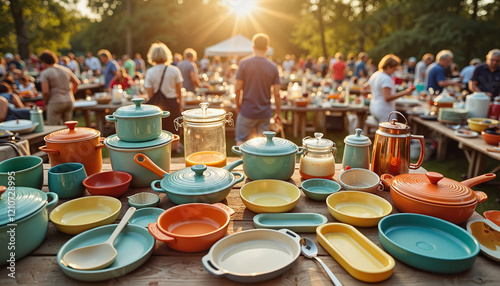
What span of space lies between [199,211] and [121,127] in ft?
2.27

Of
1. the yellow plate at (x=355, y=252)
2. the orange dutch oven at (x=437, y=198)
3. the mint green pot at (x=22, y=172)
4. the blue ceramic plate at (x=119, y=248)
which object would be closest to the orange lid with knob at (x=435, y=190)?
the orange dutch oven at (x=437, y=198)

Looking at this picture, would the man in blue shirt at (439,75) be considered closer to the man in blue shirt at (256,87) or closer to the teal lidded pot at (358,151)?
the man in blue shirt at (256,87)

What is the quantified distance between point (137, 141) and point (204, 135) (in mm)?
524

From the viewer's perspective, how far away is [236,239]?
124 cm

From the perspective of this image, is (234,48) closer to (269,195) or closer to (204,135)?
(204,135)

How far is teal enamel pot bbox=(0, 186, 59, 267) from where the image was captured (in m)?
1.10

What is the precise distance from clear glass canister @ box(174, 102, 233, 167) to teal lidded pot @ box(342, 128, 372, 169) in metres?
0.73

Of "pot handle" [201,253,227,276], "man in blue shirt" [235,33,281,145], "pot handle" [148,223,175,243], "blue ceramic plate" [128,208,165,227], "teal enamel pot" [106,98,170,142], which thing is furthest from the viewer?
"man in blue shirt" [235,33,281,145]

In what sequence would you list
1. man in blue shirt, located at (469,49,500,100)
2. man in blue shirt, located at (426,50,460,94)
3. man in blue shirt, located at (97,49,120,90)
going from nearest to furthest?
man in blue shirt, located at (469,49,500,100)
man in blue shirt, located at (426,50,460,94)
man in blue shirt, located at (97,49,120,90)

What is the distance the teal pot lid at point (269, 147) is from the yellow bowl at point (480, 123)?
308 centimetres

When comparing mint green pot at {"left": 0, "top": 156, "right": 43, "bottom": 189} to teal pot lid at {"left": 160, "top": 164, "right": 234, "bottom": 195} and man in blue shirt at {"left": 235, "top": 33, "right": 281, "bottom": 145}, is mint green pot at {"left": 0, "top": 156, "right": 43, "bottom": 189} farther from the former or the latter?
man in blue shirt at {"left": 235, "top": 33, "right": 281, "bottom": 145}

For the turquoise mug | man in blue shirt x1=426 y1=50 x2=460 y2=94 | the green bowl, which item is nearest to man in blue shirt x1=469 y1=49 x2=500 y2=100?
man in blue shirt x1=426 y1=50 x2=460 y2=94

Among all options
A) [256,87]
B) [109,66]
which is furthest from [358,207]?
[109,66]

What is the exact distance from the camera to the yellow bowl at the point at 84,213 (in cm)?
131
